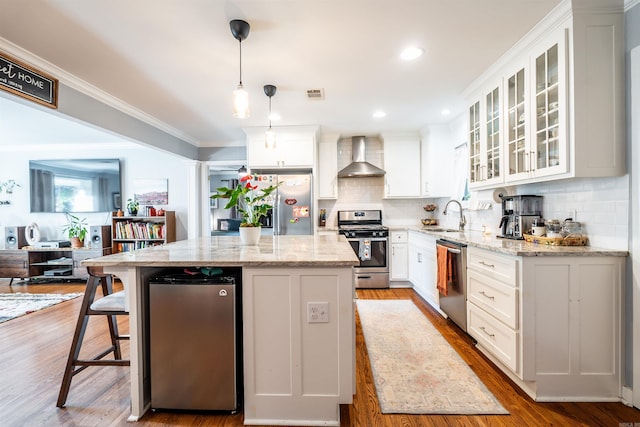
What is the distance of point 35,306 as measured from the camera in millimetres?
3752

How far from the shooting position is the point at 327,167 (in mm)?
4797

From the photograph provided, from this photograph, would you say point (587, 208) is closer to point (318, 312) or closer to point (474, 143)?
point (474, 143)

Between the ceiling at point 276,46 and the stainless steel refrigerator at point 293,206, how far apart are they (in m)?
1.12

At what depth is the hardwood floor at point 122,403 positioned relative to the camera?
1686 mm

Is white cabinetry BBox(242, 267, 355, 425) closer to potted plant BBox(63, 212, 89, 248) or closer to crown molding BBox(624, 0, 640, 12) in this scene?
crown molding BBox(624, 0, 640, 12)

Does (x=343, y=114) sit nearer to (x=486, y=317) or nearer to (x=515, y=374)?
(x=486, y=317)

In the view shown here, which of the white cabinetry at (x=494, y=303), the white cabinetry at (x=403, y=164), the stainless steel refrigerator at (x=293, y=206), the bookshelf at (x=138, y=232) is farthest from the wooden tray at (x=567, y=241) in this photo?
the bookshelf at (x=138, y=232)

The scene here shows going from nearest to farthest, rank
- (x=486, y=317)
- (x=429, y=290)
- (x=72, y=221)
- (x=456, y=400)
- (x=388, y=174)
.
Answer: (x=456, y=400) → (x=486, y=317) → (x=429, y=290) → (x=388, y=174) → (x=72, y=221)

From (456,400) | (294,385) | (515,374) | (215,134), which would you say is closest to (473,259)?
(515,374)

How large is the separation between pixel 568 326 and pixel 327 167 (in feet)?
11.7

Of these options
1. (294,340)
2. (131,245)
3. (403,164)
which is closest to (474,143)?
(403,164)

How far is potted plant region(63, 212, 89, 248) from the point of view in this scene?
5063 millimetres

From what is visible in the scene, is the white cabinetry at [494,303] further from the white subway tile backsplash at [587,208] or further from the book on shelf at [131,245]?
the book on shelf at [131,245]

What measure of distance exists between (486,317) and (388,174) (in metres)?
2.82
